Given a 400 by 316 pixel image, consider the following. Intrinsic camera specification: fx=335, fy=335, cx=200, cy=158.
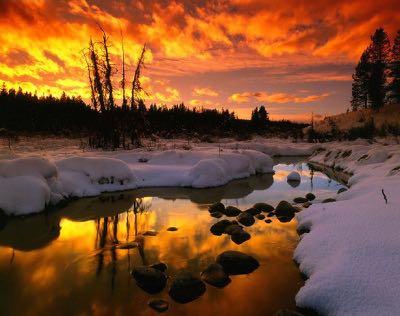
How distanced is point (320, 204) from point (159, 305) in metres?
6.34

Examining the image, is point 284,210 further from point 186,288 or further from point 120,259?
point 186,288

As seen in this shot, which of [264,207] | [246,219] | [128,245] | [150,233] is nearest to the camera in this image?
[128,245]

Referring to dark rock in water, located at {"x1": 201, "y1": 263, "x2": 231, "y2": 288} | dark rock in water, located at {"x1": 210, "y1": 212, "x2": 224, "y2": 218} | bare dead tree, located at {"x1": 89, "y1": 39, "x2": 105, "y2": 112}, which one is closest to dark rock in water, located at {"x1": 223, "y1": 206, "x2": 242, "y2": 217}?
dark rock in water, located at {"x1": 210, "y1": 212, "x2": 224, "y2": 218}

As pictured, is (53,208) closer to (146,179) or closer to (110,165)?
(110,165)

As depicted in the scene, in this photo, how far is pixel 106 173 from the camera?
14.2 meters

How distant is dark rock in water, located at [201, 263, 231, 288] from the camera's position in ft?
19.5

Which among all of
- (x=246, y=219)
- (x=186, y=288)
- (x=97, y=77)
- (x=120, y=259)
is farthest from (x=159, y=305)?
(x=97, y=77)

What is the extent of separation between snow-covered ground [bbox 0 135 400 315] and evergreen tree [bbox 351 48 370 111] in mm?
40949

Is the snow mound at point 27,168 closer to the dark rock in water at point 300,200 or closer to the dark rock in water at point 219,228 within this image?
the dark rock in water at point 219,228

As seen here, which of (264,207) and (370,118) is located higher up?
(370,118)

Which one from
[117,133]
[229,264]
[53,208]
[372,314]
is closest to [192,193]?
[53,208]

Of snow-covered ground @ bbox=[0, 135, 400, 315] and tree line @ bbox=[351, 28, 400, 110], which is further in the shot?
tree line @ bbox=[351, 28, 400, 110]

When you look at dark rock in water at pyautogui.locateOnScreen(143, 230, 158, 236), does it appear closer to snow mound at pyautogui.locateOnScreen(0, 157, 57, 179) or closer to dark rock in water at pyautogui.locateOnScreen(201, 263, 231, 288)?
dark rock in water at pyautogui.locateOnScreen(201, 263, 231, 288)

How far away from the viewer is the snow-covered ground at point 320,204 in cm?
476
